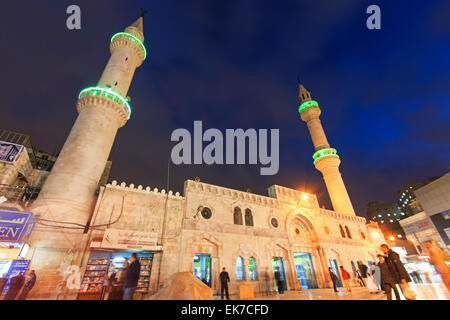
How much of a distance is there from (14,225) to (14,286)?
2.75m

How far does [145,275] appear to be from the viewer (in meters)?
11.7

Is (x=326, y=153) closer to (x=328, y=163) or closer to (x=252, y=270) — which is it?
(x=328, y=163)

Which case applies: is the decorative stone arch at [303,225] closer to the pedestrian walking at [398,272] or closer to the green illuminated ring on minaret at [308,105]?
the pedestrian walking at [398,272]

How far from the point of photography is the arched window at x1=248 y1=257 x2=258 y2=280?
15233mm

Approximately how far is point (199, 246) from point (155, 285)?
356 centimetres

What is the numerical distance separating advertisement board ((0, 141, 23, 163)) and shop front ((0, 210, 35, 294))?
6.99 metres

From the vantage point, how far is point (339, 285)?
20.1 m

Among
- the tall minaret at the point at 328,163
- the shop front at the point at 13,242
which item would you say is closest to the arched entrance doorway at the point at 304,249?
the tall minaret at the point at 328,163

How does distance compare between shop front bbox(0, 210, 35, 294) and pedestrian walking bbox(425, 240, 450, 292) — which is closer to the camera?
pedestrian walking bbox(425, 240, 450, 292)

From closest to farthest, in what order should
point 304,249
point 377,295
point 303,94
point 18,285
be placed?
point 18,285, point 377,295, point 304,249, point 303,94

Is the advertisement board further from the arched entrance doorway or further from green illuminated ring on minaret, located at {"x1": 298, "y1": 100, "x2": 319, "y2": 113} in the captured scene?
green illuminated ring on minaret, located at {"x1": 298, "y1": 100, "x2": 319, "y2": 113}

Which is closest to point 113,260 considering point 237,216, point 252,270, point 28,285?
point 28,285

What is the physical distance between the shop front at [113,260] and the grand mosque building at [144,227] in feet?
0.17

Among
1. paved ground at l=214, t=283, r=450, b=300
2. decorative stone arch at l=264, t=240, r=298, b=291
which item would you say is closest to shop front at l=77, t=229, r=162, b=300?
paved ground at l=214, t=283, r=450, b=300
